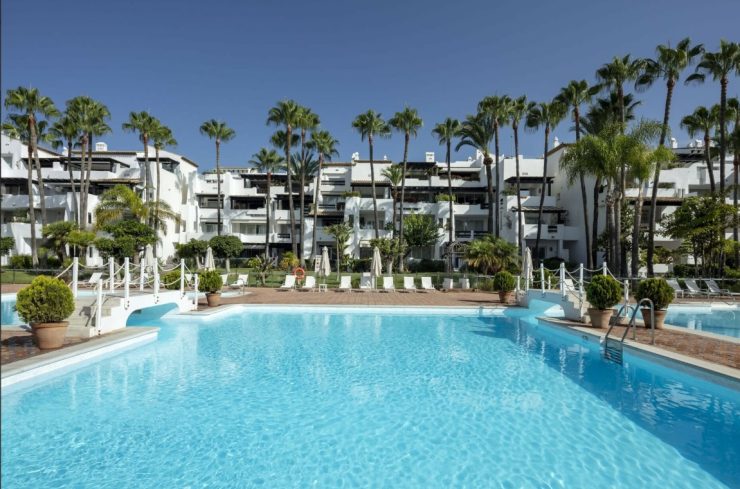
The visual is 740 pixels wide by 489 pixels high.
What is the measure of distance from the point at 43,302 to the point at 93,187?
38673 millimetres

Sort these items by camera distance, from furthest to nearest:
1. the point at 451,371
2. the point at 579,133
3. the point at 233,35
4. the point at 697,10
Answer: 1. the point at 579,133
2. the point at 233,35
3. the point at 697,10
4. the point at 451,371

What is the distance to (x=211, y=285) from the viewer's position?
666 inches

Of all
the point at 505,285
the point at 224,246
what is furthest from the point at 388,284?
the point at 224,246

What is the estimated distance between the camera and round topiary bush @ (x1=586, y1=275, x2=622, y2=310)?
41.3 ft

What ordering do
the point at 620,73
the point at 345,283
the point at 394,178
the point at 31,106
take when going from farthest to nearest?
1. the point at 394,178
2. the point at 31,106
3. the point at 620,73
4. the point at 345,283

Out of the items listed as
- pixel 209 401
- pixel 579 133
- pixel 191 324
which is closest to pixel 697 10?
pixel 209 401

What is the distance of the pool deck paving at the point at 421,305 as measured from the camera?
9164 millimetres

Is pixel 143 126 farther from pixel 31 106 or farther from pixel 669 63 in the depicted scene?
pixel 669 63

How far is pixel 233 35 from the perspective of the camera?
15672mm

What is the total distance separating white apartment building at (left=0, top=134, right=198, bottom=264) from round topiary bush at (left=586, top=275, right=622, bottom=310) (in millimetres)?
37264

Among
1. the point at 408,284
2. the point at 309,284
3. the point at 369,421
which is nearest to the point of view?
the point at 369,421

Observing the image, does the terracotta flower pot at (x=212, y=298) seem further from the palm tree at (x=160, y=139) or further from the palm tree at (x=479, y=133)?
the palm tree at (x=479, y=133)

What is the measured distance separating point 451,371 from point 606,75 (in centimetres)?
2705

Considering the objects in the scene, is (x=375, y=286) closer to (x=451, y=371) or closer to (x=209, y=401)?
(x=451, y=371)
